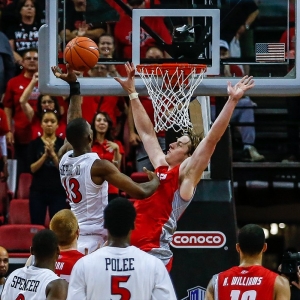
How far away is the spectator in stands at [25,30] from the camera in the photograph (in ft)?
36.4

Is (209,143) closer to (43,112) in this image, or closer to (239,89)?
(239,89)

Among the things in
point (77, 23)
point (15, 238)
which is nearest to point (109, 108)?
point (15, 238)

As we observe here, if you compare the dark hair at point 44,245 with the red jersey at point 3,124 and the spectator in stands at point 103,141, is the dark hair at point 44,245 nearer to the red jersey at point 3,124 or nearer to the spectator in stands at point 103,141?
the spectator in stands at point 103,141

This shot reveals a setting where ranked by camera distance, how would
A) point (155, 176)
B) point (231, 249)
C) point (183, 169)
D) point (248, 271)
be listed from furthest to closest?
point (231, 249)
point (183, 169)
point (155, 176)
point (248, 271)

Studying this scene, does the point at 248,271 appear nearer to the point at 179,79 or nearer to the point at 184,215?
the point at 179,79

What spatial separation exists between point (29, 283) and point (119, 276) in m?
0.63

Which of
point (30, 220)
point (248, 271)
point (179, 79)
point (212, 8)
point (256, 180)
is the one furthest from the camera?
point (256, 180)

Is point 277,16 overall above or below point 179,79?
above

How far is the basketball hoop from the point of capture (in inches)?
283

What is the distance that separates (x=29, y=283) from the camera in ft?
16.6

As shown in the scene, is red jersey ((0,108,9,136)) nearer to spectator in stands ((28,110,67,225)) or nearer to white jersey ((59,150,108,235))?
spectator in stands ((28,110,67,225))

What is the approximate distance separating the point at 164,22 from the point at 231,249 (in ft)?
7.06

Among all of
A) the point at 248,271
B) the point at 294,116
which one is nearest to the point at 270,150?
the point at 294,116

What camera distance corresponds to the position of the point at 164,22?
7723mm
